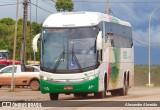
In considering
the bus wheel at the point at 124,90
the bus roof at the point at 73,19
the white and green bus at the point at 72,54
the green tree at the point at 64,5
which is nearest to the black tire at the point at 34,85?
the bus wheel at the point at 124,90

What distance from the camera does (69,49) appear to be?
2786 centimetres

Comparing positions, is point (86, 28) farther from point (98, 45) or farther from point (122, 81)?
point (122, 81)

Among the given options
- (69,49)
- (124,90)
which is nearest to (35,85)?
(124,90)

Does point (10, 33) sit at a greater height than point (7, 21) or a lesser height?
lesser

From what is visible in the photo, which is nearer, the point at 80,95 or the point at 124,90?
the point at 80,95

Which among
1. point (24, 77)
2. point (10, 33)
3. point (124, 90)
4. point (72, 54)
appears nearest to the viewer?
point (72, 54)

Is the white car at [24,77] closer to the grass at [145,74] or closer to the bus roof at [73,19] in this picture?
the bus roof at [73,19]

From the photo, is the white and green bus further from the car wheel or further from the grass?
the grass

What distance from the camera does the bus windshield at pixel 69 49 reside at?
91.0 feet

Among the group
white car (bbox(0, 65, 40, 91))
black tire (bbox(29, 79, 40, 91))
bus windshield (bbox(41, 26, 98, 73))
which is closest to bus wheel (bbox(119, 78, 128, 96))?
bus windshield (bbox(41, 26, 98, 73))

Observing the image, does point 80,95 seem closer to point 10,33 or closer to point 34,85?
point 34,85

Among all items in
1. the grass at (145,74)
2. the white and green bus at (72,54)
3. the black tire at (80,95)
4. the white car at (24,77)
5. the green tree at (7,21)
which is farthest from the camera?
the green tree at (7,21)

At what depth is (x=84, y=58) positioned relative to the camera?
27.9 m

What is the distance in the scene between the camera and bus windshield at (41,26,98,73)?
27750mm
